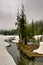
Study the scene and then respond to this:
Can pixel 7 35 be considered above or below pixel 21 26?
A: below

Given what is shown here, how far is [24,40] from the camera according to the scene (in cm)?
3039

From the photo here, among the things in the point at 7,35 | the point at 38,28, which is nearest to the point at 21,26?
the point at 38,28

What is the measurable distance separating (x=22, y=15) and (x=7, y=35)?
38.2 meters

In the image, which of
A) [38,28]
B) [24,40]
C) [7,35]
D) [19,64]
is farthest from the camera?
[7,35]

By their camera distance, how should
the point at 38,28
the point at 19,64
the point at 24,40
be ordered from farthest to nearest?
the point at 38,28 → the point at 24,40 → the point at 19,64

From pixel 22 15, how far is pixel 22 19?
0.74 metres

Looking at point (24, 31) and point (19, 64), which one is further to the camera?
point (24, 31)

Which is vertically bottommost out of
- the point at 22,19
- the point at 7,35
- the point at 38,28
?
the point at 7,35

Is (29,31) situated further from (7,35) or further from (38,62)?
(7,35)

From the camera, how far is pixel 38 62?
14.0 meters

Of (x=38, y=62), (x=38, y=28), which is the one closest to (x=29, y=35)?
(x=38, y=28)

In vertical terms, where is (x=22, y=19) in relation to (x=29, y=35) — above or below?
above

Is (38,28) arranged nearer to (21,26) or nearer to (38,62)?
(21,26)

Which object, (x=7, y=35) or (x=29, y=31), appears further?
(x=7, y=35)
